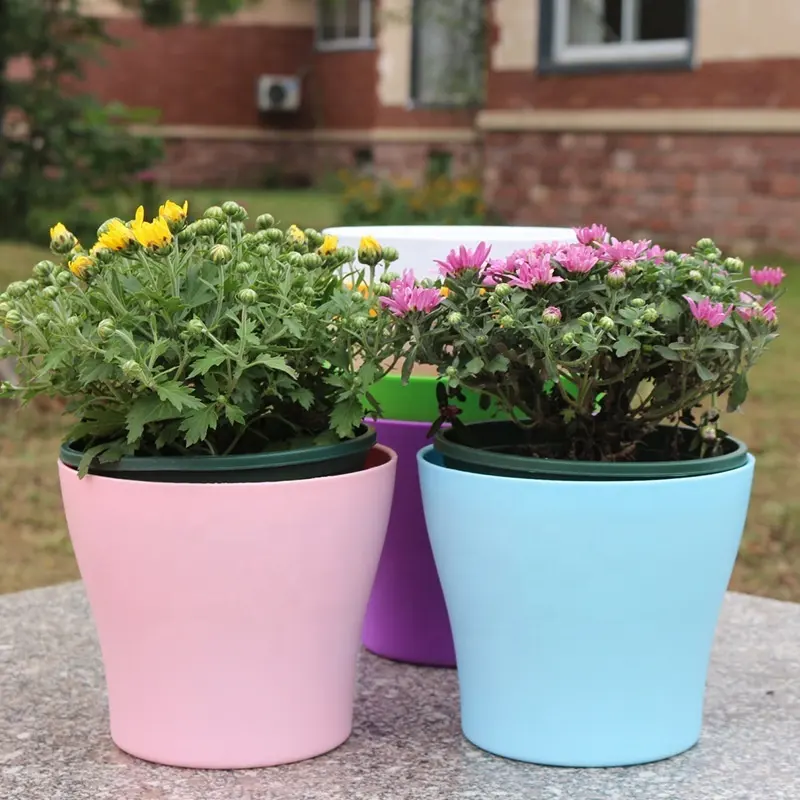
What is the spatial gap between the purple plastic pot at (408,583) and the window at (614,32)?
776 cm

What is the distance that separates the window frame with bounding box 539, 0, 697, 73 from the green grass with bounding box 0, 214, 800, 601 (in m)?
3.23

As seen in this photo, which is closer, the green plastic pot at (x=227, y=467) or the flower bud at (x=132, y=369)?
the flower bud at (x=132, y=369)

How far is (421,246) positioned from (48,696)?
0.99 meters

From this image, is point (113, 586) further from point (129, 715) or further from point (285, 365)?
point (285, 365)

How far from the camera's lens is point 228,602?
6.09 feet

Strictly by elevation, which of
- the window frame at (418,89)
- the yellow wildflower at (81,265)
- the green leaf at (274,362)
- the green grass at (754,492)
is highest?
the window frame at (418,89)

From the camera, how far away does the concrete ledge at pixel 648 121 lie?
905cm

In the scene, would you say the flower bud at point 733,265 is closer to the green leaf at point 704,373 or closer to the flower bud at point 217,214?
the green leaf at point 704,373

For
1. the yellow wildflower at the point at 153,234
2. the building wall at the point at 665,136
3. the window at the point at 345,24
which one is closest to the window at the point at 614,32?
the building wall at the point at 665,136

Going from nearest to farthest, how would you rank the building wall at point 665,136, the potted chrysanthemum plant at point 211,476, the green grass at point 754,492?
the potted chrysanthemum plant at point 211,476 → the green grass at point 754,492 → the building wall at point 665,136

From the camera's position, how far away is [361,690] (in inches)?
90.7

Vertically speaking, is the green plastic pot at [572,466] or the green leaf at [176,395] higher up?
the green leaf at [176,395]

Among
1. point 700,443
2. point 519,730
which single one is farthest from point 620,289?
point 519,730

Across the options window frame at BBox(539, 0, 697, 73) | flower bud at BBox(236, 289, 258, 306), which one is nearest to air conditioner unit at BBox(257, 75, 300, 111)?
window frame at BBox(539, 0, 697, 73)
